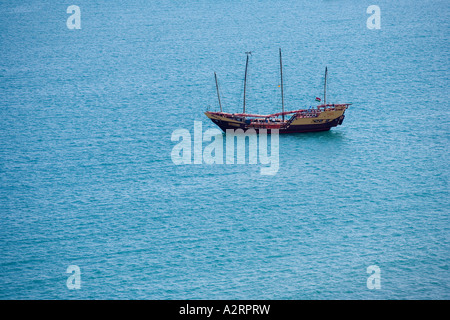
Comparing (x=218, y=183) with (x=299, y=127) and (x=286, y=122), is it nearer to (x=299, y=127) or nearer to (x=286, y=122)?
(x=286, y=122)

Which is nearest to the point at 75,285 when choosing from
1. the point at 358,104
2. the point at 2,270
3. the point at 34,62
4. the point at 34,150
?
the point at 2,270

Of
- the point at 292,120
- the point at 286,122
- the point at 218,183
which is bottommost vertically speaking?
the point at 218,183

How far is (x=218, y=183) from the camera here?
413ft

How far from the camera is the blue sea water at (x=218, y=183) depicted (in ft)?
344

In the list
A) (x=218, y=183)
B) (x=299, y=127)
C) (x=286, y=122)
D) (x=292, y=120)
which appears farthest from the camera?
(x=299, y=127)

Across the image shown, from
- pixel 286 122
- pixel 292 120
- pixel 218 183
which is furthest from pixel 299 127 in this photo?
pixel 218 183

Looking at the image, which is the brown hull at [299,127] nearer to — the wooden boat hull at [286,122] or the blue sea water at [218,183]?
the wooden boat hull at [286,122]

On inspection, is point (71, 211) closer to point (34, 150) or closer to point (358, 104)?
point (34, 150)

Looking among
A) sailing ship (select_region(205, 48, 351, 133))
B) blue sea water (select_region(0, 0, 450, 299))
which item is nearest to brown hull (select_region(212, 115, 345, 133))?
sailing ship (select_region(205, 48, 351, 133))

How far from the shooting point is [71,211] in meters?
120

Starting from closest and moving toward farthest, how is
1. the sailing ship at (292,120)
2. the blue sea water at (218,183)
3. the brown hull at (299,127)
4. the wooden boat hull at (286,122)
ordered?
the blue sea water at (218,183) < the wooden boat hull at (286,122) < the sailing ship at (292,120) < the brown hull at (299,127)

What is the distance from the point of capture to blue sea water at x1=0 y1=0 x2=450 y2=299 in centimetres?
10500

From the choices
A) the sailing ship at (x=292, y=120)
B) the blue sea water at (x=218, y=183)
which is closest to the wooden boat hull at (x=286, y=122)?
the sailing ship at (x=292, y=120)
